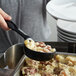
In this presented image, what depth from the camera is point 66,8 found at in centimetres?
135

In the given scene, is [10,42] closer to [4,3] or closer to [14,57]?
[4,3]

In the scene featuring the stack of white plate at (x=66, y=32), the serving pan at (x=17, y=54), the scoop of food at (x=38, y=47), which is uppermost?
the scoop of food at (x=38, y=47)

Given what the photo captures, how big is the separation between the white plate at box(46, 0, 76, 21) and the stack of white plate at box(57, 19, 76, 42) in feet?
0.22

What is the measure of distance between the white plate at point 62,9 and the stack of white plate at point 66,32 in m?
0.07

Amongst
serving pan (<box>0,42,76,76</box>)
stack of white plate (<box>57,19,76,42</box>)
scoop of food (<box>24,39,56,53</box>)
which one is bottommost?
stack of white plate (<box>57,19,76,42</box>)

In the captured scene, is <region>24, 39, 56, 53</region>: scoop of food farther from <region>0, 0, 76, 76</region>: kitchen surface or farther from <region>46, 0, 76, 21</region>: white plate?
<region>46, 0, 76, 21</region>: white plate

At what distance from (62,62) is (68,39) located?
0.71ft

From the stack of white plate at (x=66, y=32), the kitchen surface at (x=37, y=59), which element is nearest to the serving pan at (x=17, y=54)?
the kitchen surface at (x=37, y=59)

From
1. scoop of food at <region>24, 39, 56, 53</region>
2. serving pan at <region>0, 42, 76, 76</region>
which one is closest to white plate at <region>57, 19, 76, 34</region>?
serving pan at <region>0, 42, 76, 76</region>

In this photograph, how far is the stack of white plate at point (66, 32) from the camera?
120cm

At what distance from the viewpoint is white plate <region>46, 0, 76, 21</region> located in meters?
1.23

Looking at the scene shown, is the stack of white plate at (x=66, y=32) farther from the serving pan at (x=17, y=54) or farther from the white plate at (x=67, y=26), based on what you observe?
the serving pan at (x=17, y=54)

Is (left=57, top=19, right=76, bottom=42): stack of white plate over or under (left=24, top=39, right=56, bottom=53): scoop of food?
under

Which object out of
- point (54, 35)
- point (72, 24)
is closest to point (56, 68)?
point (72, 24)
